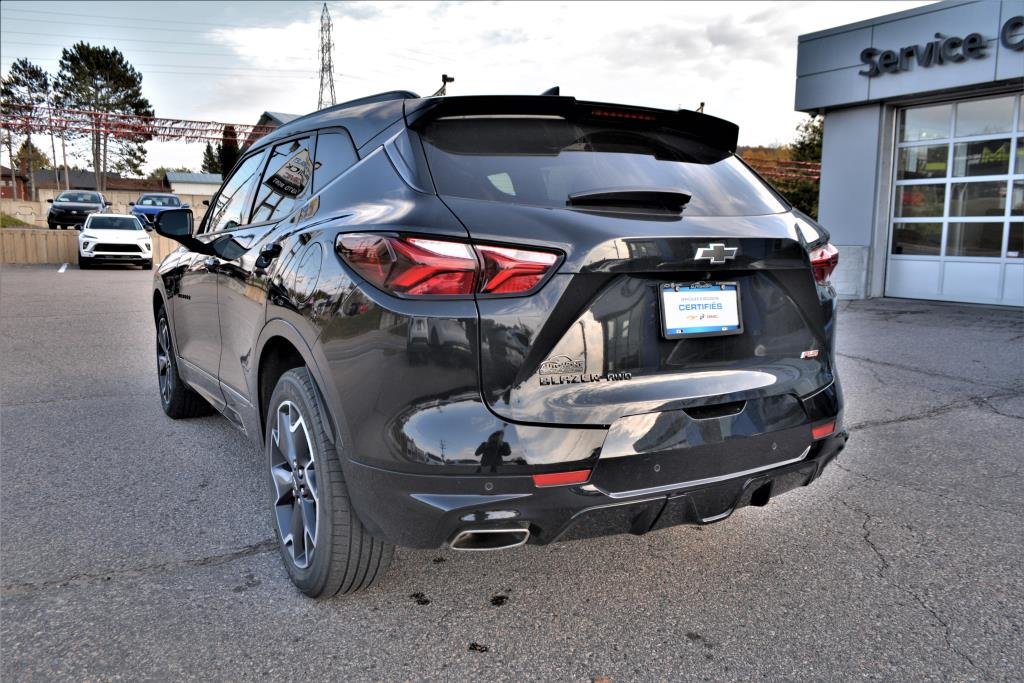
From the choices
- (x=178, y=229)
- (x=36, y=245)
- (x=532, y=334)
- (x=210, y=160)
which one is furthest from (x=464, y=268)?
(x=210, y=160)

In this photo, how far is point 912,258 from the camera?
13.4 m

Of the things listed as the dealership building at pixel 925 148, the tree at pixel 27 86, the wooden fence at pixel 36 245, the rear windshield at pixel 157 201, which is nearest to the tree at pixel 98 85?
the tree at pixel 27 86

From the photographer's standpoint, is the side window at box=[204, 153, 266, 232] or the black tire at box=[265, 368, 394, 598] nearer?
the black tire at box=[265, 368, 394, 598]

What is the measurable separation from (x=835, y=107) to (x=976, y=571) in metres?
12.9

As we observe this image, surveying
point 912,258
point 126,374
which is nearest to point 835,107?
point 912,258

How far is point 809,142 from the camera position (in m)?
41.4

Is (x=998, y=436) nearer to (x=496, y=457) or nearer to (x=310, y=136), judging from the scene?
(x=496, y=457)

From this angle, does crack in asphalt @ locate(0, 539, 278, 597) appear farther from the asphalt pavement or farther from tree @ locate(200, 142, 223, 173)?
tree @ locate(200, 142, 223, 173)

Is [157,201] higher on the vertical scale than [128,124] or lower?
lower

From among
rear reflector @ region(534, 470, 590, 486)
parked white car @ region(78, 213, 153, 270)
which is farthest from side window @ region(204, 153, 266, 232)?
parked white car @ region(78, 213, 153, 270)

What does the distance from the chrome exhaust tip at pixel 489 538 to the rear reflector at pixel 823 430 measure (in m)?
1.07

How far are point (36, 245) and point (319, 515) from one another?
2736 centimetres

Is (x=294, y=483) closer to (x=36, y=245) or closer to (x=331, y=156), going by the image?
(x=331, y=156)

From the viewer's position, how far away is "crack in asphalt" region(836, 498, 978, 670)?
2.46m
